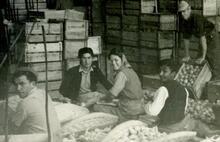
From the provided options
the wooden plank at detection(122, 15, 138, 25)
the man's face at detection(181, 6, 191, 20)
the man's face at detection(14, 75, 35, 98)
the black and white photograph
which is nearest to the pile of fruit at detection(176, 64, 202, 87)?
the black and white photograph

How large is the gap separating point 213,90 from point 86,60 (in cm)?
179

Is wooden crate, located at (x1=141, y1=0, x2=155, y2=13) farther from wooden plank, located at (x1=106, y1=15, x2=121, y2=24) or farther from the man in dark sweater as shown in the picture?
the man in dark sweater

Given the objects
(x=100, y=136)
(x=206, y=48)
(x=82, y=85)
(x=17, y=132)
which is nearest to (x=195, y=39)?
(x=206, y=48)

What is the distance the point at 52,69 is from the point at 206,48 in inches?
94.6

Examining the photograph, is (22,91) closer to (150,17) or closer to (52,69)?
(52,69)

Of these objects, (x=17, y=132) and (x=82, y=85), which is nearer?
(x=17, y=132)

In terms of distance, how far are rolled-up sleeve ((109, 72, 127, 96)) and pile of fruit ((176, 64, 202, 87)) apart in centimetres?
143

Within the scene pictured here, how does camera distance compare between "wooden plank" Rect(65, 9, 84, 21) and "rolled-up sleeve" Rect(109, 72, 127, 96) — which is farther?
"wooden plank" Rect(65, 9, 84, 21)

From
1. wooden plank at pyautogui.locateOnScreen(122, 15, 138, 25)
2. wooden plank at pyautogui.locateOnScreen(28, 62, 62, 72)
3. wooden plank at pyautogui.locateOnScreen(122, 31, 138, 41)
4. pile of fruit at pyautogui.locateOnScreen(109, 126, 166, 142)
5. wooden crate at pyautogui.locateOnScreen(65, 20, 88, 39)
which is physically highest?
wooden plank at pyautogui.locateOnScreen(122, 15, 138, 25)

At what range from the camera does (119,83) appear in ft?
18.6

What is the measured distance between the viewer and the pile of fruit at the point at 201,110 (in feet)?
19.4

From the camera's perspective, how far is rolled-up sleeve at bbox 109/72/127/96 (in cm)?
563

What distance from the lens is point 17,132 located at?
4.48m

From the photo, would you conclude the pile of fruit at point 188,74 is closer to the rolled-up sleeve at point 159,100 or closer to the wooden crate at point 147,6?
the wooden crate at point 147,6
